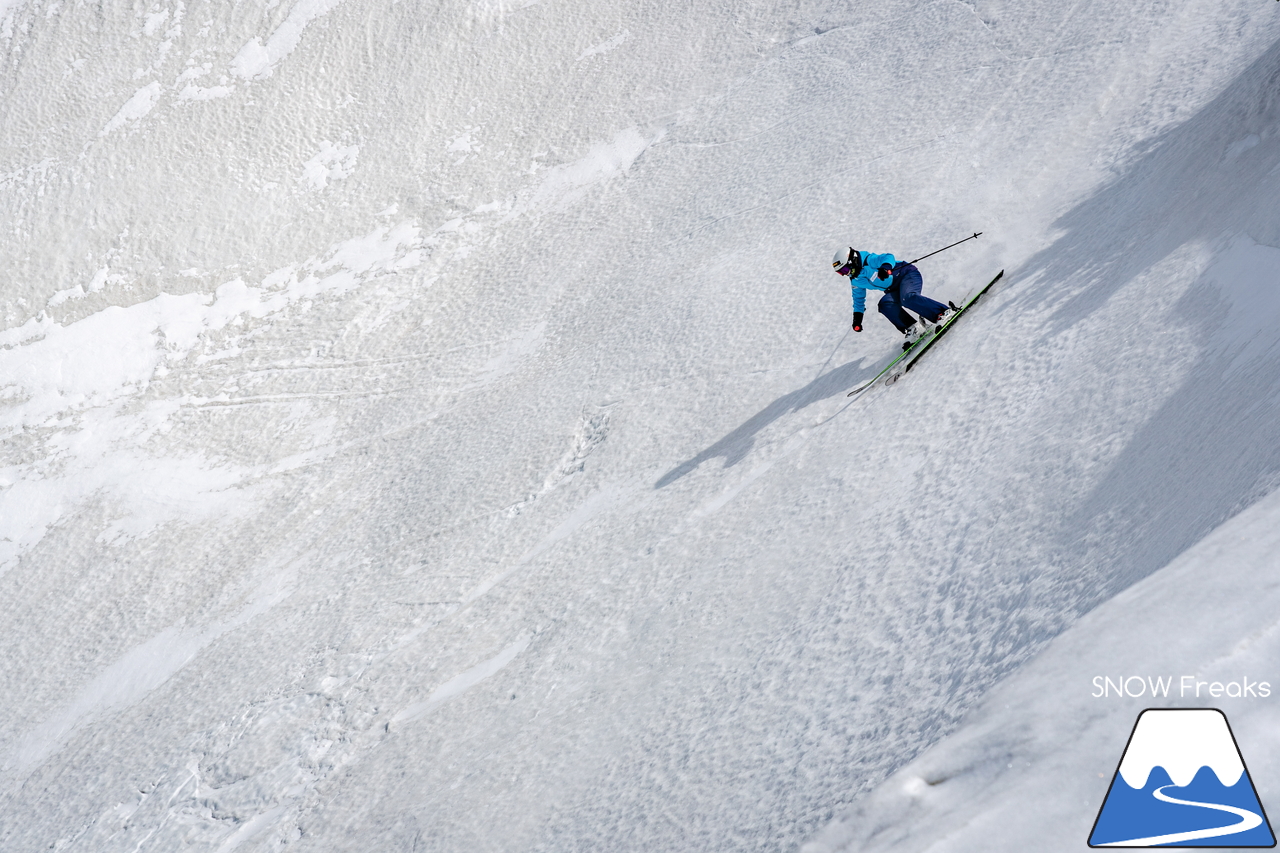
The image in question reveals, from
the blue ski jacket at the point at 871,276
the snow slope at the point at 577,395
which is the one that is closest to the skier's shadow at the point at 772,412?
the snow slope at the point at 577,395

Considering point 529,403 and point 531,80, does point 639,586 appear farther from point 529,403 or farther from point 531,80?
point 531,80

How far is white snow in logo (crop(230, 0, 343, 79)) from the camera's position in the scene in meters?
20.0

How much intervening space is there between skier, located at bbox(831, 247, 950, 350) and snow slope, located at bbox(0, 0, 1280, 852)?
73cm

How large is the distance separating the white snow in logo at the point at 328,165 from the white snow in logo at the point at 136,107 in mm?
3815

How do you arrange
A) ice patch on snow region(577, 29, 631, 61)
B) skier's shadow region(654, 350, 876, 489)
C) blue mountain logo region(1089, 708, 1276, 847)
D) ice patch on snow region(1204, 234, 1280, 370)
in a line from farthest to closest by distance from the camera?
ice patch on snow region(577, 29, 631, 61) → skier's shadow region(654, 350, 876, 489) → ice patch on snow region(1204, 234, 1280, 370) → blue mountain logo region(1089, 708, 1276, 847)

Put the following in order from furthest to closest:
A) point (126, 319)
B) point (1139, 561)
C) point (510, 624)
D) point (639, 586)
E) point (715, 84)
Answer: point (715, 84) < point (126, 319) < point (510, 624) < point (639, 586) < point (1139, 561)

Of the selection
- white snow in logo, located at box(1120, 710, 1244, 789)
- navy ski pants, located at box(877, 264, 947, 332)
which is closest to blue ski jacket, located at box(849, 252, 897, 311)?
navy ski pants, located at box(877, 264, 947, 332)

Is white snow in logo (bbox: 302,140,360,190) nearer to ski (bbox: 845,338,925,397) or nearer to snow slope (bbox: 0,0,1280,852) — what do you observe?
snow slope (bbox: 0,0,1280,852)

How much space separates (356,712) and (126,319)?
37.3 feet

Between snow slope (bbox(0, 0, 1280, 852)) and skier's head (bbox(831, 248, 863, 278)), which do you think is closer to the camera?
snow slope (bbox(0, 0, 1280, 852))

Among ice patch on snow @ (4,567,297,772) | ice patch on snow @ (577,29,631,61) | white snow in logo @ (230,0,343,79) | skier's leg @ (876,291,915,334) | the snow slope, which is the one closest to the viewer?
the snow slope

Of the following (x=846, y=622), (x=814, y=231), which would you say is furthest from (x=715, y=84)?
(x=846, y=622)

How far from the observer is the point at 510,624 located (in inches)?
439

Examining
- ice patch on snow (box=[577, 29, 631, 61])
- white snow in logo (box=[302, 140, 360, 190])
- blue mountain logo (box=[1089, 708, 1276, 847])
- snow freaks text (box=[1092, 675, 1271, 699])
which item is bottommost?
blue mountain logo (box=[1089, 708, 1276, 847])
